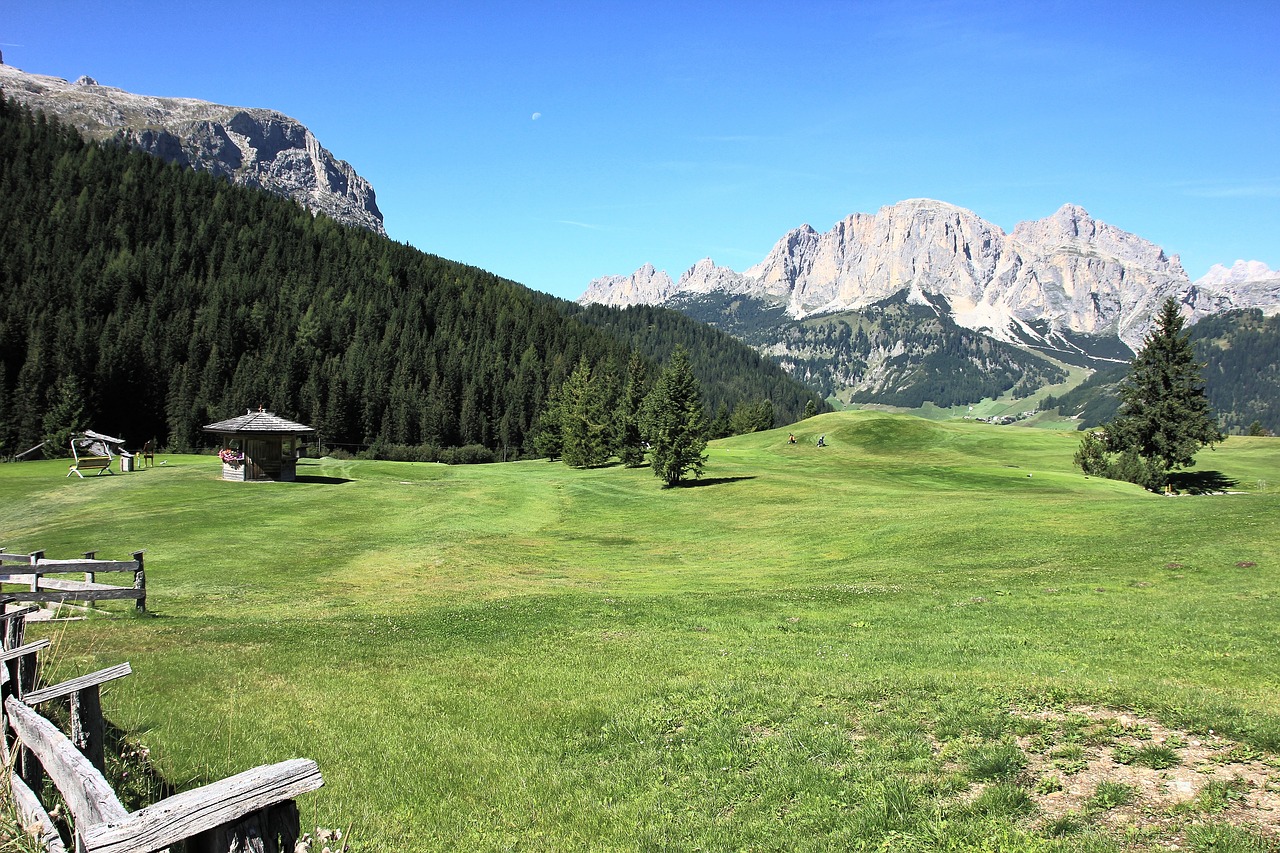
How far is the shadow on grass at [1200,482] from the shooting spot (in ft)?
214

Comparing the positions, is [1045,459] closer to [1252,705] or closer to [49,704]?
[1252,705]

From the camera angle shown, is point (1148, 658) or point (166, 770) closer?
point (166, 770)

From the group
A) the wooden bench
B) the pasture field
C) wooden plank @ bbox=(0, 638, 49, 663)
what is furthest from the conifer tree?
the wooden bench

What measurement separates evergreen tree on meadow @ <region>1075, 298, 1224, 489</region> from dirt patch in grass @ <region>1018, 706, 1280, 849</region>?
214ft

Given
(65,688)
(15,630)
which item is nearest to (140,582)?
(15,630)

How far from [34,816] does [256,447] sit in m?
64.1

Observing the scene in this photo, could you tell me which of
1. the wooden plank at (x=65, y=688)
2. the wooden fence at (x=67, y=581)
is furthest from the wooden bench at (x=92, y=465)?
the wooden plank at (x=65, y=688)

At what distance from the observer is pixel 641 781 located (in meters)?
9.34

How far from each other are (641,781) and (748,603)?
14213 mm

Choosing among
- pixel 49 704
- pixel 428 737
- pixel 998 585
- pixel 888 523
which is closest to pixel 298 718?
pixel 428 737

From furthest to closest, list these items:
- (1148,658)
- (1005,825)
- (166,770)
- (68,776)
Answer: (1148,658) → (166,770) → (1005,825) → (68,776)

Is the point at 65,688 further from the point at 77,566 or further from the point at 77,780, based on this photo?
the point at 77,566

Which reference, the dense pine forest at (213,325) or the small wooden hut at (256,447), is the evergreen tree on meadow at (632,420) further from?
the small wooden hut at (256,447)

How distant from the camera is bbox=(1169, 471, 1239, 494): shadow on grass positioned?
65.2m
